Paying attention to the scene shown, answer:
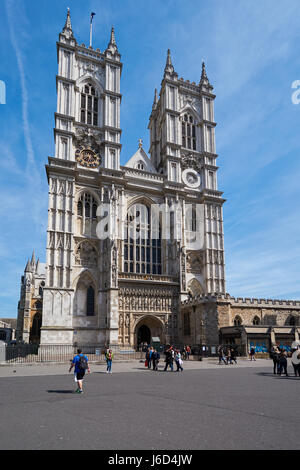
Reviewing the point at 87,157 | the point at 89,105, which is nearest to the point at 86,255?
the point at 87,157

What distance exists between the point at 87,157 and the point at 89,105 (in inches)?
299

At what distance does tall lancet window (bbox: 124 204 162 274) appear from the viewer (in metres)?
40.8

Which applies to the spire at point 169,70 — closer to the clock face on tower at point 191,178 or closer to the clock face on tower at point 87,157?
the clock face on tower at point 191,178

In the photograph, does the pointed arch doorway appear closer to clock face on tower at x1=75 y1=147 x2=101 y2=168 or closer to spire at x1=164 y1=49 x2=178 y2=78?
clock face on tower at x1=75 y1=147 x2=101 y2=168

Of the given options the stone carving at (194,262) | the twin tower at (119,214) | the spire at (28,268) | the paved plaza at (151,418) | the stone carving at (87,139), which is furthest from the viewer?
the spire at (28,268)

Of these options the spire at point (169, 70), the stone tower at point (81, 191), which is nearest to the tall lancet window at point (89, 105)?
the stone tower at point (81, 191)

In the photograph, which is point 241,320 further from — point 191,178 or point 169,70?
point 169,70

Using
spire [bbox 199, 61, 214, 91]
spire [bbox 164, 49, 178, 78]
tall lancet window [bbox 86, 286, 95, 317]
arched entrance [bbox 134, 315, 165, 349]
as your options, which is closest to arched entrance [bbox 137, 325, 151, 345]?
arched entrance [bbox 134, 315, 165, 349]

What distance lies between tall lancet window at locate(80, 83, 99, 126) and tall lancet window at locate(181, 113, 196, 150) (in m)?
12.2

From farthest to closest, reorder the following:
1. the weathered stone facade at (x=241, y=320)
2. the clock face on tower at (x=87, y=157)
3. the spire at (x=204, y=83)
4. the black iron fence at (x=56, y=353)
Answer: the spire at (x=204, y=83), the clock face on tower at (x=87, y=157), the weathered stone facade at (x=241, y=320), the black iron fence at (x=56, y=353)

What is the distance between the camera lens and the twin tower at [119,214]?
36312 mm

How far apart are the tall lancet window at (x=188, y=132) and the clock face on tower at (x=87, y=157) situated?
13089 millimetres
